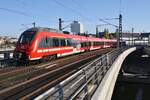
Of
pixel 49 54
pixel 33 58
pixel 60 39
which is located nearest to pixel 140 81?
pixel 60 39

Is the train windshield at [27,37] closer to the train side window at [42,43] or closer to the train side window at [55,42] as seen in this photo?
the train side window at [42,43]

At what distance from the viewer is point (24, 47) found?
88.2 feet

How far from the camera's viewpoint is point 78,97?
36.1ft

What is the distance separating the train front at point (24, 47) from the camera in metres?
Result: 26.6

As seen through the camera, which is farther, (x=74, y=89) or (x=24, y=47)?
(x=24, y=47)

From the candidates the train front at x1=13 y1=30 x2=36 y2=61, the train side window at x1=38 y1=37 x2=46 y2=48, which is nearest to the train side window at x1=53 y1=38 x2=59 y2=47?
the train side window at x1=38 y1=37 x2=46 y2=48

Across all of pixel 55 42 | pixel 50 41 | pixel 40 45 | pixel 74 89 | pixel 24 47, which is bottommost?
pixel 74 89

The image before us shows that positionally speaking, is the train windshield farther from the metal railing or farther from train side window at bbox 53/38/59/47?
the metal railing

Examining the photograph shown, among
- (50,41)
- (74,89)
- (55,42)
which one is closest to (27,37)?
(50,41)

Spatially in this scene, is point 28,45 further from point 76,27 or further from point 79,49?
point 76,27

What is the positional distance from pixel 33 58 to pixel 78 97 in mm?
16206

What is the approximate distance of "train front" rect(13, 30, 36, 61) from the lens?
26.6 m

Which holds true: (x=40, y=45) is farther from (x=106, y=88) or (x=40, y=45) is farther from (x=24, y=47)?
(x=106, y=88)

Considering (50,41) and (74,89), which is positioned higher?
(50,41)
